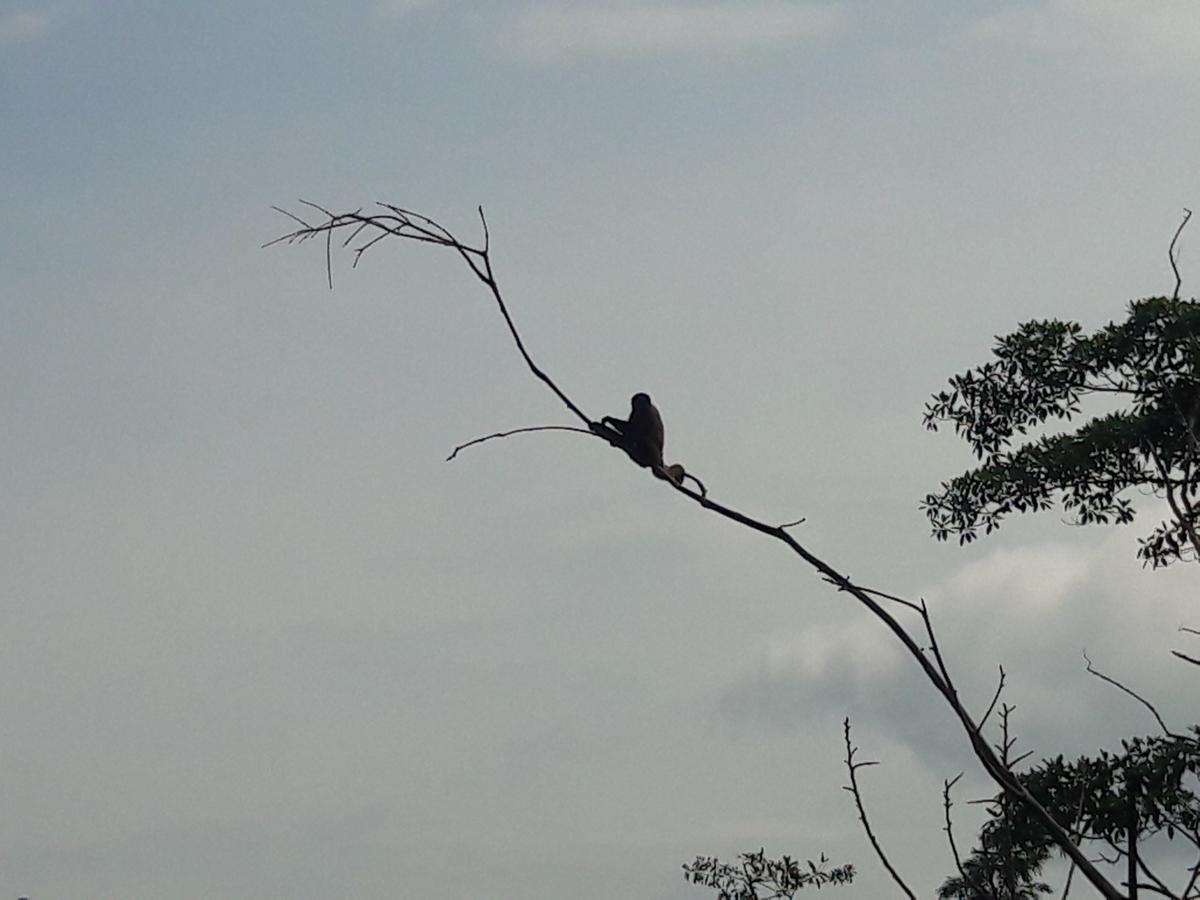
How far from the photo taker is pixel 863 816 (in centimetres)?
473

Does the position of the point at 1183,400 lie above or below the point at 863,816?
above

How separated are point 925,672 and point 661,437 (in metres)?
6.46

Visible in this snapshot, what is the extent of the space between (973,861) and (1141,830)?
535 centimetres

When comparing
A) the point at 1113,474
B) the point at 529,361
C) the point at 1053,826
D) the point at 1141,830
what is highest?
the point at 1113,474

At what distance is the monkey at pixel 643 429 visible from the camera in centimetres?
734

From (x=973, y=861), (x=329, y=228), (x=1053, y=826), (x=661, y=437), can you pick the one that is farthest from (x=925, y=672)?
(x=973, y=861)

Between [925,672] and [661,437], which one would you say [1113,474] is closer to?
[661,437]

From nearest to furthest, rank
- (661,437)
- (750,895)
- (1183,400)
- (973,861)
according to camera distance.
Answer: (661,437)
(1183,400)
(973,861)
(750,895)

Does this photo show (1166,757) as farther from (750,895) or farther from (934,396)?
(750,895)

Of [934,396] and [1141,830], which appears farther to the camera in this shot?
[934,396]

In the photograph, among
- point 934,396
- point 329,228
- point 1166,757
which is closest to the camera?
point 329,228

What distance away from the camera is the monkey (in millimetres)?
7336

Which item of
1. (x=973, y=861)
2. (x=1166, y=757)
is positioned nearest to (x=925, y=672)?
(x=1166, y=757)

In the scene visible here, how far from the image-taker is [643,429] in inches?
358
